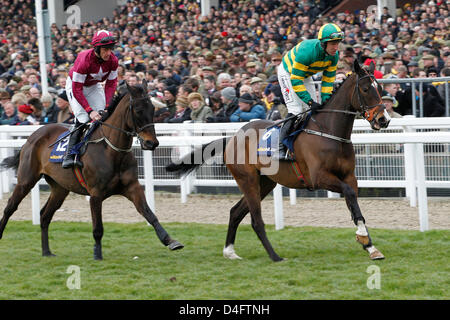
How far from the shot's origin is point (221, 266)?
5926 mm

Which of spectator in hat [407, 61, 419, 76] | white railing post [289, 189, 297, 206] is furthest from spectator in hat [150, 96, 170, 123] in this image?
spectator in hat [407, 61, 419, 76]

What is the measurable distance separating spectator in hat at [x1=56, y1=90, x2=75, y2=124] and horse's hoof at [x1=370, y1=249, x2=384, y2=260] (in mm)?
6148

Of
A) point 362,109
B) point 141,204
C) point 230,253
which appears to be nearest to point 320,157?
point 362,109

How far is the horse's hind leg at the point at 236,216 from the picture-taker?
632 cm

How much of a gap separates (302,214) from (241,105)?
76.3 inches

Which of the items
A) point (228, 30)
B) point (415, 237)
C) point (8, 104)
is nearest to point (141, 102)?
Answer: point (415, 237)

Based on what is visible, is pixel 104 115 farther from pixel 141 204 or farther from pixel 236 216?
pixel 236 216

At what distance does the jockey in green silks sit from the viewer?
6.03 metres

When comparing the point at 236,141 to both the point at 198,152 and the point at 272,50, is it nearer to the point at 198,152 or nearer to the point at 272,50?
the point at 198,152

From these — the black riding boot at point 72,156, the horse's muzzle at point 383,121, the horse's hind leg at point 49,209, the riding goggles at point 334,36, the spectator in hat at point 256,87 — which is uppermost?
the riding goggles at point 334,36

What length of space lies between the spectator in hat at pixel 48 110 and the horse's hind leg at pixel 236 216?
5510 mm

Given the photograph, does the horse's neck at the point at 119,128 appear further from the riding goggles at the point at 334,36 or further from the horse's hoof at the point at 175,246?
the riding goggles at the point at 334,36

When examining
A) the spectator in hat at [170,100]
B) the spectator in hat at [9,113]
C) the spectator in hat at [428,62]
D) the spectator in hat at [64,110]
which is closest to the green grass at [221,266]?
the spectator in hat at [64,110]

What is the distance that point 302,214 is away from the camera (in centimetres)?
839
